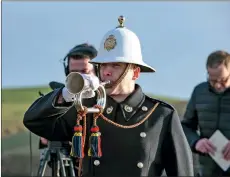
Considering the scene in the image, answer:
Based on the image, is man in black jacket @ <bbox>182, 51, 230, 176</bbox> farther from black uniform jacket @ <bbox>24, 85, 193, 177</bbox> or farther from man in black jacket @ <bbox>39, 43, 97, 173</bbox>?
black uniform jacket @ <bbox>24, 85, 193, 177</bbox>

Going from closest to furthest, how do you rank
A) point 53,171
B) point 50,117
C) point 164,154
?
point 50,117 < point 164,154 < point 53,171

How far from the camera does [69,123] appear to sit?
3.20 m

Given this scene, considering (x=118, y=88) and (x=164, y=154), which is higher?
(x=118, y=88)

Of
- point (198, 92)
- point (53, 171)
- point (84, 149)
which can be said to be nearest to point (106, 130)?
point (84, 149)

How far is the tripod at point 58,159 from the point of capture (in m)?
4.69

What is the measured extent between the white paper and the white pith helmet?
5.68 feet

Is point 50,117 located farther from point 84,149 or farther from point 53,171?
point 53,171

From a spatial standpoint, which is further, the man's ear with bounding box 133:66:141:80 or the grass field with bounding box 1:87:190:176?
the grass field with bounding box 1:87:190:176

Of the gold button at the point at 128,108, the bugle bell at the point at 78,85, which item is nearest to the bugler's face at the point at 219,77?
the gold button at the point at 128,108

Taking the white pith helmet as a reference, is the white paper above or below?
below

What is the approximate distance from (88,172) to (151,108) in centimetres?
47

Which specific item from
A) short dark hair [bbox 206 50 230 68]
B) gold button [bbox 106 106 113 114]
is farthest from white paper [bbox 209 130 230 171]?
gold button [bbox 106 106 113 114]

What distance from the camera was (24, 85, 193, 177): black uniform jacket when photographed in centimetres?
314

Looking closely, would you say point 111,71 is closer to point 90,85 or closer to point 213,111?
point 90,85
